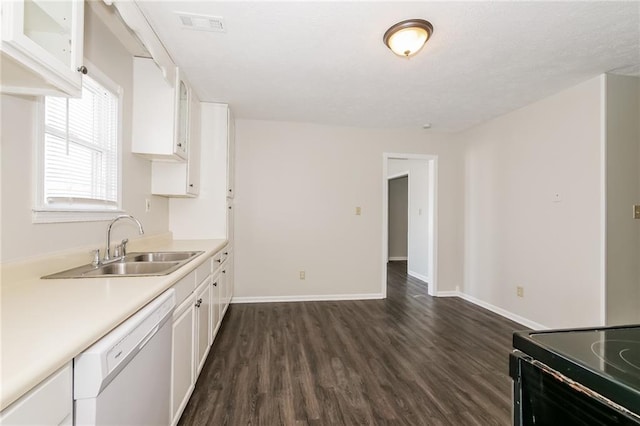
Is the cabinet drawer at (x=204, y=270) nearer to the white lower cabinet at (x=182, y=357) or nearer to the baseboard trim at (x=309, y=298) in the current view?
the white lower cabinet at (x=182, y=357)

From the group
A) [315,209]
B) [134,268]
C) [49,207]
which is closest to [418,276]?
[315,209]

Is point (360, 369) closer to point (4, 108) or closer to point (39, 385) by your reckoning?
point (39, 385)

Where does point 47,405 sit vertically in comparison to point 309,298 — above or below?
above

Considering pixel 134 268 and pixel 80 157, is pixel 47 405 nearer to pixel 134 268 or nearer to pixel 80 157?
pixel 134 268

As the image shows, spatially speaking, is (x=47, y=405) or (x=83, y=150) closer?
(x=47, y=405)

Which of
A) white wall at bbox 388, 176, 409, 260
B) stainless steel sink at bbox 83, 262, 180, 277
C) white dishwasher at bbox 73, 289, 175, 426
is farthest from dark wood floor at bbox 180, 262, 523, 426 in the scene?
white wall at bbox 388, 176, 409, 260

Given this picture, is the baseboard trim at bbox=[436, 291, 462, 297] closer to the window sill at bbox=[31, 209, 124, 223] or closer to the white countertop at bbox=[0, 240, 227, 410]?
the white countertop at bbox=[0, 240, 227, 410]

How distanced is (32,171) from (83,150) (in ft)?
1.39

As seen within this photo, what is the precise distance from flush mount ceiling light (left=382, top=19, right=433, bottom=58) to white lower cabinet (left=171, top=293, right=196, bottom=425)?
2.10 metres

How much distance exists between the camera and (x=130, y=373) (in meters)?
0.96

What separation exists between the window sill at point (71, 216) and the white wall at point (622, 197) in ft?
12.9

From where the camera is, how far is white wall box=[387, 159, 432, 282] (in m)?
5.01

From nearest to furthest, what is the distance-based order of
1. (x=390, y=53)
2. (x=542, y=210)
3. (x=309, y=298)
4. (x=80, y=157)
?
1. (x=80, y=157)
2. (x=390, y=53)
3. (x=542, y=210)
4. (x=309, y=298)

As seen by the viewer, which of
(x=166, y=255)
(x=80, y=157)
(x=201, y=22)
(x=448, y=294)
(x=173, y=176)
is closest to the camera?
(x=80, y=157)
